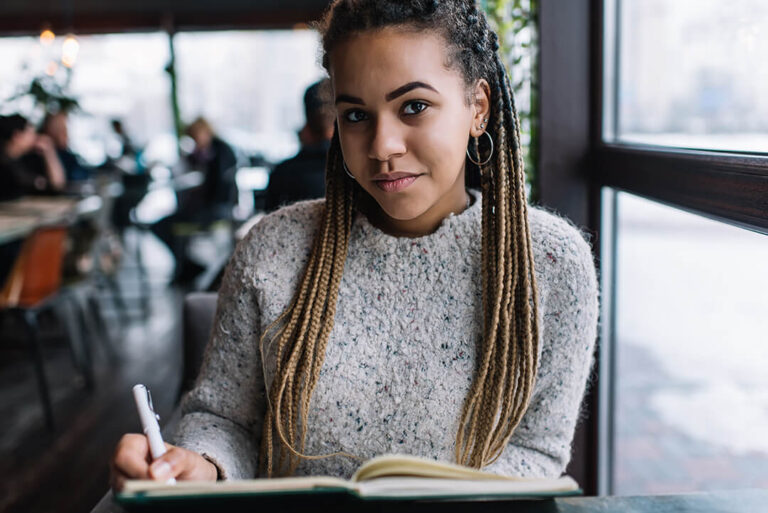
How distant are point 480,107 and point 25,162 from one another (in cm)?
537

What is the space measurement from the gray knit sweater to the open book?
0.33 metres

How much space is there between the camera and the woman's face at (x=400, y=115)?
0.92 m

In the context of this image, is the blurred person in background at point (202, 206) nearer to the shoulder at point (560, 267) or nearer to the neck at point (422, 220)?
the neck at point (422, 220)

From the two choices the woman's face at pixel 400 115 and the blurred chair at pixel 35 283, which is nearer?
the woman's face at pixel 400 115

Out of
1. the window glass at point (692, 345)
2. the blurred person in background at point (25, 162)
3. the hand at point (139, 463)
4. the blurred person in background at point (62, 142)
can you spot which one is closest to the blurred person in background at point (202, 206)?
the blurred person in background at point (25, 162)

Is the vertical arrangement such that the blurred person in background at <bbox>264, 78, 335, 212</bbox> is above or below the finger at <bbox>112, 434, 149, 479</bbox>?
above

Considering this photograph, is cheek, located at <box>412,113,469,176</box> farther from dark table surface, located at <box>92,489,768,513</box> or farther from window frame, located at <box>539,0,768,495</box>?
window frame, located at <box>539,0,768,495</box>

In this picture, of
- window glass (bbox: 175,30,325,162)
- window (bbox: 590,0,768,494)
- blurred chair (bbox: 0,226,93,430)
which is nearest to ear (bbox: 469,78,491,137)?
window (bbox: 590,0,768,494)

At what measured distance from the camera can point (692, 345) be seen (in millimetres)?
1827

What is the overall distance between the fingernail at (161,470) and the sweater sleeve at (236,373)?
241 mm

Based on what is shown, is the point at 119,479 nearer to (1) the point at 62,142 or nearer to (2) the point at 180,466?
(2) the point at 180,466

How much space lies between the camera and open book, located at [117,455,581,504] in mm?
616

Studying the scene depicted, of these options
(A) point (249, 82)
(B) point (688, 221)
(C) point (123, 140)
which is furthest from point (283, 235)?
(A) point (249, 82)

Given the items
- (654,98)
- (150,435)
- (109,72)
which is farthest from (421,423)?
(109,72)
